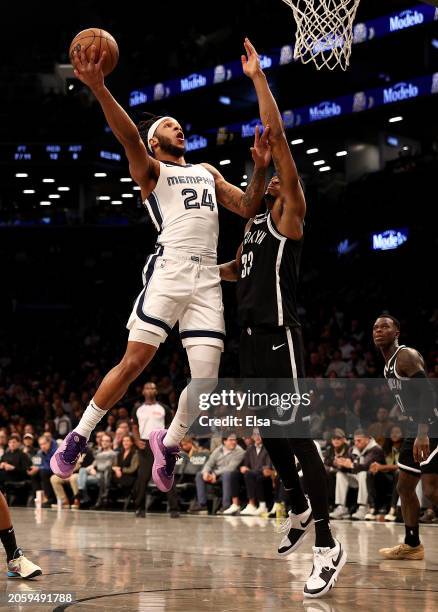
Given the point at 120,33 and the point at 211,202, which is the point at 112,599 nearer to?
the point at 211,202

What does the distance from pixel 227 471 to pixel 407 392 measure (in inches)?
230

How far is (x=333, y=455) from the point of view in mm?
11992

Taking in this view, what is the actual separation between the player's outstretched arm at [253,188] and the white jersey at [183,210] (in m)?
0.22

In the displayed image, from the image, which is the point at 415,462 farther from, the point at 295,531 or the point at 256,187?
the point at 256,187

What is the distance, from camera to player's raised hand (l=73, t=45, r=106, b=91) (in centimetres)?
500

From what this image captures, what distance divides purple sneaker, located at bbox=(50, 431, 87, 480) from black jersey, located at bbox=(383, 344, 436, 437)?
3.10 metres

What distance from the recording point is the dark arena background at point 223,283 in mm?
6738

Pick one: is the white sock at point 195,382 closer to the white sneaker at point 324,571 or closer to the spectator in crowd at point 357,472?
the white sneaker at point 324,571

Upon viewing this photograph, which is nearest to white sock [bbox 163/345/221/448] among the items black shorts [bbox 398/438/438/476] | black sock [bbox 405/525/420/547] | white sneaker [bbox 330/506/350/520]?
black shorts [bbox 398/438/438/476]

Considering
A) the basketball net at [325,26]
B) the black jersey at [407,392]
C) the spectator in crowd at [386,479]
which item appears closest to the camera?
the basketball net at [325,26]

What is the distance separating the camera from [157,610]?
4602 mm

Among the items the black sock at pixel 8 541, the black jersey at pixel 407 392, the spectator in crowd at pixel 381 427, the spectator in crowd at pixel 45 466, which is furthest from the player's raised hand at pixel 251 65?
the spectator in crowd at pixel 45 466

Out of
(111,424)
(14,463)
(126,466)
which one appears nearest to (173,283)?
(126,466)

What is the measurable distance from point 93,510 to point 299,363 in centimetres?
934
